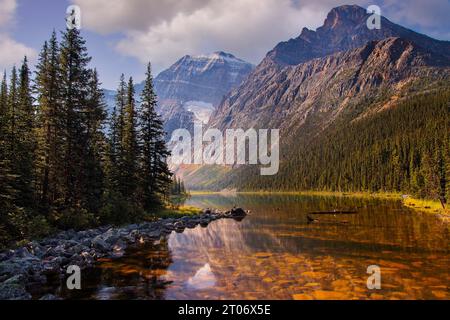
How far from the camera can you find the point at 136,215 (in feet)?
128

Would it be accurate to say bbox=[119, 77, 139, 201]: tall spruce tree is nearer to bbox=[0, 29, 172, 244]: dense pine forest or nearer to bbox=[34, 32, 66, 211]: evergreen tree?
bbox=[0, 29, 172, 244]: dense pine forest

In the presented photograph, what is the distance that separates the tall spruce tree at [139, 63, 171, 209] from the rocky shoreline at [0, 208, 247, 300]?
43.1 ft

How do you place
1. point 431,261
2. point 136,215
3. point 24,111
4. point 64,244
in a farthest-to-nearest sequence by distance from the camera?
point 136,215 → point 24,111 → point 64,244 → point 431,261

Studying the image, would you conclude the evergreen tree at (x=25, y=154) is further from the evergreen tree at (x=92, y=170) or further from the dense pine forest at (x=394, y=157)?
the dense pine forest at (x=394, y=157)

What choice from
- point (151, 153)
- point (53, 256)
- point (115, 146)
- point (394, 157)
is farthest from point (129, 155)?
point (394, 157)

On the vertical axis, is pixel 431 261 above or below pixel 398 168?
below

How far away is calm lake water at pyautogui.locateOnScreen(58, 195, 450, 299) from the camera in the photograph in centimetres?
1409

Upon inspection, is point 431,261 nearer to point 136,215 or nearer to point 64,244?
point 64,244

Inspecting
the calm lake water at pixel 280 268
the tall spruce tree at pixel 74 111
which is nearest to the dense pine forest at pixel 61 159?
the tall spruce tree at pixel 74 111

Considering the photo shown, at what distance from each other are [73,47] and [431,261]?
3441 centimetres

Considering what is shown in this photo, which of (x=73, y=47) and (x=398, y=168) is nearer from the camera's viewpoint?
(x=73, y=47)

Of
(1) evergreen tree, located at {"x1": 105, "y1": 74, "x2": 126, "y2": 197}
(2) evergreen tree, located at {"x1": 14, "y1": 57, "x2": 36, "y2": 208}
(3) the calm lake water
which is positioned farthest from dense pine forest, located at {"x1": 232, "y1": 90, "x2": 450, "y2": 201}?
(2) evergreen tree, located at {"x1": 14, "y1": 57, "x2": 36, "y2": 208}

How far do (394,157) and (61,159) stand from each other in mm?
112555

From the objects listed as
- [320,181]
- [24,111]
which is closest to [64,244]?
[24,111]
